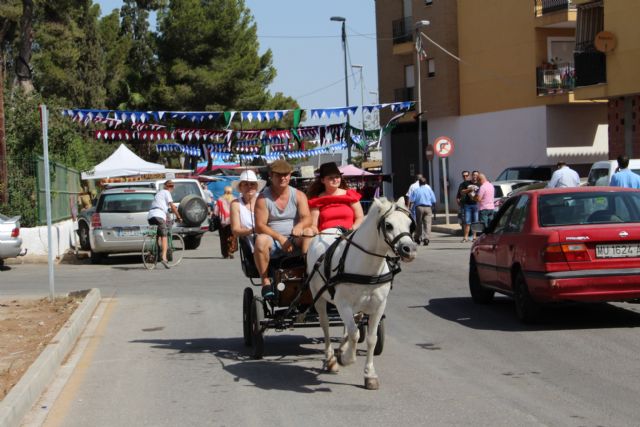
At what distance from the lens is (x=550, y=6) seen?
136 ft

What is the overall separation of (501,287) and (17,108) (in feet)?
66.3

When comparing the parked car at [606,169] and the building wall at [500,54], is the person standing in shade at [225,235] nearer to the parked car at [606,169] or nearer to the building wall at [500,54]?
the parked car at [606,169]


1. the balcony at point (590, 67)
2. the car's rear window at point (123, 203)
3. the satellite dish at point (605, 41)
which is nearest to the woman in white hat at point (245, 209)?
the car's rear window at point (123, 203)

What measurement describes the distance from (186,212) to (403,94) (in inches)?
1152

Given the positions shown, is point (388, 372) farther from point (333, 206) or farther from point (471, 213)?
point (471, 213)

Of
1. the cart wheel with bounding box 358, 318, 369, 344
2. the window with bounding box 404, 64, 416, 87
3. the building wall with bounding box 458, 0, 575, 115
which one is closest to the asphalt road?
the cart wheel with bounding box 358, 318, 369, 344

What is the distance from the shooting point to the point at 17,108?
95.2 feet

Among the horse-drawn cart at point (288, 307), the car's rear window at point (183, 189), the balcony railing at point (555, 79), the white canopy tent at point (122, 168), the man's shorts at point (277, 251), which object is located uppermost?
the balcony railing at point (555, 79)

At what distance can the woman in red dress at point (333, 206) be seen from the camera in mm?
9625

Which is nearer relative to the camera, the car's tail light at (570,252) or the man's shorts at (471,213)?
the car's tail light at (570,252)

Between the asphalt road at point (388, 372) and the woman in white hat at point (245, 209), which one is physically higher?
the woman in white hat at point (245, 209)

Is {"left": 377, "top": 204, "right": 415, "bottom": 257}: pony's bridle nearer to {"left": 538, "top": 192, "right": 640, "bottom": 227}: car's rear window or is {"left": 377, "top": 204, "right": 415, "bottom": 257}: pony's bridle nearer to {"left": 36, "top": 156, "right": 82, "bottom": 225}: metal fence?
Answer: {"left": 538, "top": 192, "right": 640, "bottom": 227}: car's rear window

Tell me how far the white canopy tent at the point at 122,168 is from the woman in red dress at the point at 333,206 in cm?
2687

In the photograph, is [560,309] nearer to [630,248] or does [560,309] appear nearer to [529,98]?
[630,248]
